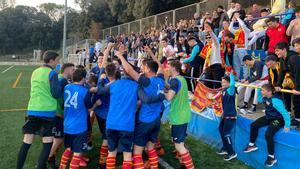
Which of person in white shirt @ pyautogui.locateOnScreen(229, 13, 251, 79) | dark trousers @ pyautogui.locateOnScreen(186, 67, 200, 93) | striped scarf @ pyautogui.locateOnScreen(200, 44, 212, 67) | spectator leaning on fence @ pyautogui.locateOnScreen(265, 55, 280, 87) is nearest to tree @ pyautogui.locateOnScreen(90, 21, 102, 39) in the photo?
person in white shirt @ pyautogui.locateOnScreen(229, 13, 251, 79)

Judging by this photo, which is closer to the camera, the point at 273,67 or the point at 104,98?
the point at 104,98

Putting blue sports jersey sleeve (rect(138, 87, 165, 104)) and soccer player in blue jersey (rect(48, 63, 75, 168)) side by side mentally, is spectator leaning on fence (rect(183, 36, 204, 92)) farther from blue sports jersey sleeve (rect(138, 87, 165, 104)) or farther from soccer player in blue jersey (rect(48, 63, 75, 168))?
blue sports jersey sleeve (rect(138, 87, 165, 104))

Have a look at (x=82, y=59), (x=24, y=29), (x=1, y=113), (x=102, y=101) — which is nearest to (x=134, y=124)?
(x=102, y=101)

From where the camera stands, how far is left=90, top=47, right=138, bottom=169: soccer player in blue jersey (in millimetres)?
5109

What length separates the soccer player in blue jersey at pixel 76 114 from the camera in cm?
542

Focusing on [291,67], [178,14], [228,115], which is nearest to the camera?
[291,67]

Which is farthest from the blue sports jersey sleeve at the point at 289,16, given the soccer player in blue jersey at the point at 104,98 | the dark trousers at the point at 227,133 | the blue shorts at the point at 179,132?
the soccer player in blue jersey at the point at 104,98

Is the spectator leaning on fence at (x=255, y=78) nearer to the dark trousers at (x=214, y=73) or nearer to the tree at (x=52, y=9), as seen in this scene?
the dark trousers at (x=214, y=73)

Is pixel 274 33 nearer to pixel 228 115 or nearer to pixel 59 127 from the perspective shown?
pixel 228 115

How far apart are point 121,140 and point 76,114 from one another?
0.88m

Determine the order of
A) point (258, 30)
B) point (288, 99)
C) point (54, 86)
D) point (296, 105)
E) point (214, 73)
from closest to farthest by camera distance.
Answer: point (54, 86)
point (296, 105)
point (288, 99)
point (214, 73)
point (258, 30)

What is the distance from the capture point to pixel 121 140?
5.16 metres

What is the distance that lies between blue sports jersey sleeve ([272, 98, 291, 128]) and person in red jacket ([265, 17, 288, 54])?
10.4 ft

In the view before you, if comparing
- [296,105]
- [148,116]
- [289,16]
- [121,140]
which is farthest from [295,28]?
[121,140]
